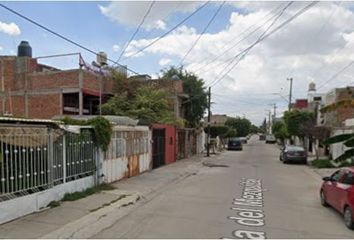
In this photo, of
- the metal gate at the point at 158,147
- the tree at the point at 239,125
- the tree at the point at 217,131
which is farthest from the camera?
the tree at the point at 239,125

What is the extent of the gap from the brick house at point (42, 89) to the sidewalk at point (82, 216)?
17310 mm

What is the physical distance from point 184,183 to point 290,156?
16.6 metres

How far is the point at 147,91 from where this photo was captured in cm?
3512

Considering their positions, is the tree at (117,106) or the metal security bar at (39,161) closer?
the metal security bar at (39,161)

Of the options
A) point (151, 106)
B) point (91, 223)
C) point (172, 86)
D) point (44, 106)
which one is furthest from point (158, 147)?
point (91, 223)

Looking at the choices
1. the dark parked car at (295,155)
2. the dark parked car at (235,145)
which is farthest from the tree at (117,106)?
the dark parked car at (235,145)

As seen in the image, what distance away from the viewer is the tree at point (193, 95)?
1727 inches

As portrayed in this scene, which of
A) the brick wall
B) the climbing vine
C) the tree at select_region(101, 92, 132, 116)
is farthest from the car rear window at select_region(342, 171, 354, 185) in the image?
the brick wall

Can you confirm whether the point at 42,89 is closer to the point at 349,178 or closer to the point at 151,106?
the point at 151,106

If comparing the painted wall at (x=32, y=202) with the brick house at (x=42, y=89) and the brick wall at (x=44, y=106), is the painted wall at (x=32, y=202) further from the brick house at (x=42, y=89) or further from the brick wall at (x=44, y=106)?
the brick wall at (x=44, y=106)

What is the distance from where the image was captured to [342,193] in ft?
35.8

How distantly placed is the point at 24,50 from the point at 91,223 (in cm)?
2864

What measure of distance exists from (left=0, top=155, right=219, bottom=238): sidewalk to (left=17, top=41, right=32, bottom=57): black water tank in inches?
900

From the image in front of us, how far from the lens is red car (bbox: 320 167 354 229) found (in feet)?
33.4
